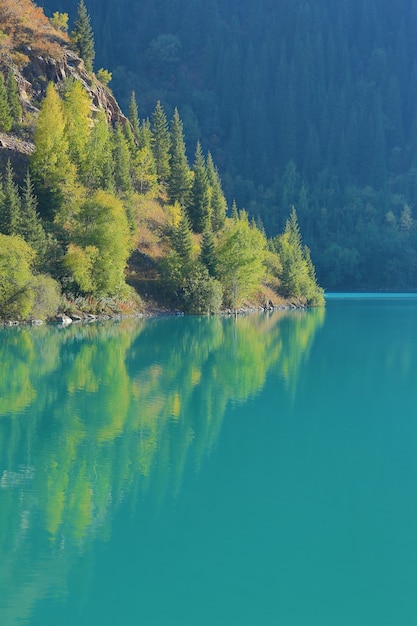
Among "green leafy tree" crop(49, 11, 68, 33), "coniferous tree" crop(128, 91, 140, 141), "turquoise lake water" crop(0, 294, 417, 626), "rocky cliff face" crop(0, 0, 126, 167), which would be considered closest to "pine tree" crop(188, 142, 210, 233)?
"coniferous tree" crop(128, 91, 140, 141)

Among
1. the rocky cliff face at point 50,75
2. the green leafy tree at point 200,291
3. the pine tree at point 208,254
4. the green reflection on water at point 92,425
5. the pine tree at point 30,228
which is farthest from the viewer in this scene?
the rocky cliff face at point 50,75

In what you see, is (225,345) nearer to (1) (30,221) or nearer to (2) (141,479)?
(1) (30,221)

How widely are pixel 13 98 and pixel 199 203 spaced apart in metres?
25.5

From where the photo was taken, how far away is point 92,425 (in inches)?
860

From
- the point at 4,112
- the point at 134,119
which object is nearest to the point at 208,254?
the point at 4,112

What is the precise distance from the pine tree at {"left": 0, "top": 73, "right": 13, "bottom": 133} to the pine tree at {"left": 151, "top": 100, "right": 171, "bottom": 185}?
27.4 m

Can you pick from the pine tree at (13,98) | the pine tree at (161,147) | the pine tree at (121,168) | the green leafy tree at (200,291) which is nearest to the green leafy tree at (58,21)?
the pine tree at (161,147)

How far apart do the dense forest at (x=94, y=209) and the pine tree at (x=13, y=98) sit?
0.11 meters

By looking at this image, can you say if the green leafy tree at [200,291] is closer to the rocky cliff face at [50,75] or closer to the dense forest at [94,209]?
the dense forest at [94,209]

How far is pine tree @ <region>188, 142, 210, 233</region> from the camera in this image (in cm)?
8950

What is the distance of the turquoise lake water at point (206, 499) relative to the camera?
10485 millimetres

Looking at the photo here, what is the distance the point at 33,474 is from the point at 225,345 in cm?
3088

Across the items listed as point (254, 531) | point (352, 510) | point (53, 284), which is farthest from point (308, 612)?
point (53, 284)

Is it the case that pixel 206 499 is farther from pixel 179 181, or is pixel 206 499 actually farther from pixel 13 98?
pixel 179 181
